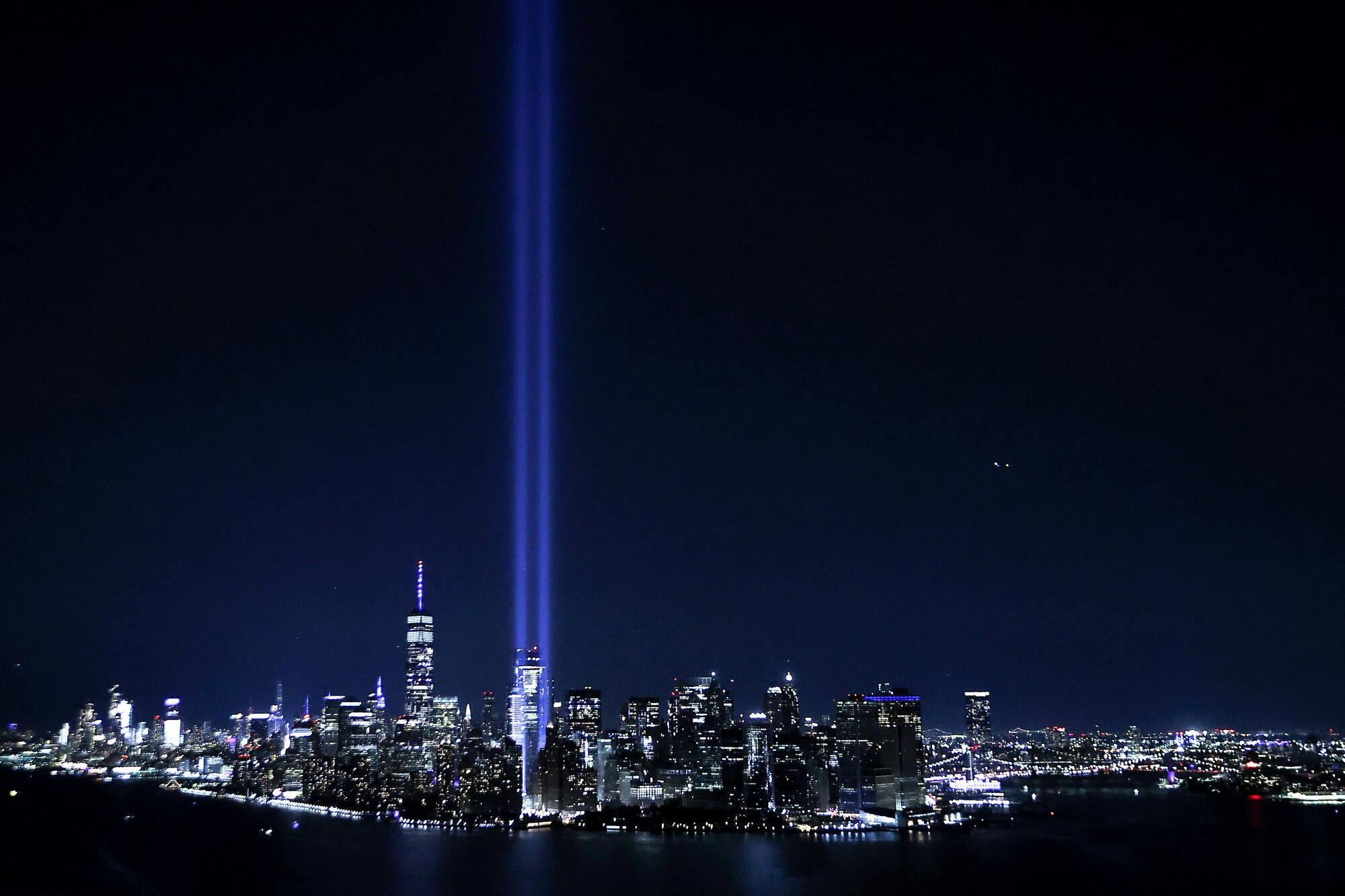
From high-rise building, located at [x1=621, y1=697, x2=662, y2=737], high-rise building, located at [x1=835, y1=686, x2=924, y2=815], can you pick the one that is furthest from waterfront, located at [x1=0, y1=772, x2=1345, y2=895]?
high-rise building, located at [x1=621, y1=697, x2=662, y2=737]

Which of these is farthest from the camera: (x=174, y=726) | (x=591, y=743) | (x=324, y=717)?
(x=174, y=726)

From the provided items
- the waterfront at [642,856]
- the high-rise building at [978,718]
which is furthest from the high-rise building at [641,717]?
the high-rise building at [978,718]

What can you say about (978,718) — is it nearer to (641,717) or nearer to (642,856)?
(641,717)

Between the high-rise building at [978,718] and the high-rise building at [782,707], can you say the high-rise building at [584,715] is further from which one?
the high-rise building at [978,718]

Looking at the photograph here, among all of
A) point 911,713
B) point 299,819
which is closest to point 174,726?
point 299,819

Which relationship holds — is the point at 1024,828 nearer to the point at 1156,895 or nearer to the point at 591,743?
the point at 1156,895

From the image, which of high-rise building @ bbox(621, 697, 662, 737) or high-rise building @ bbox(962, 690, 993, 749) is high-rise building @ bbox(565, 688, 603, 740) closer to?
high-rise building @ bbox(621, 697, 662, 737)

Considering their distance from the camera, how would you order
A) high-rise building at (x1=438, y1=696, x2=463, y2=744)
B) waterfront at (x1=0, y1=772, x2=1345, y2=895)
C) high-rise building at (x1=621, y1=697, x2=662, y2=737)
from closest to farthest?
waterfront at (x1=0, y1=772, x2=1345, y2=895) → high-rise building at (x1=621, y1=697, x2=662, y2=737) → high-rise building at (x1=438, y1=696, x2=463, y2=744)
